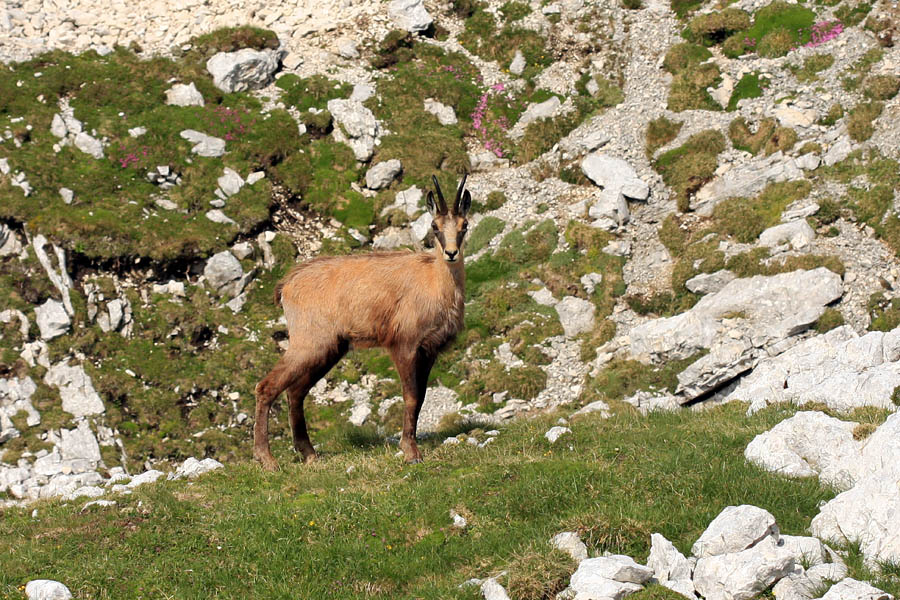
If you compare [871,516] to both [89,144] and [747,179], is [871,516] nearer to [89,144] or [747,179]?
[747,179]

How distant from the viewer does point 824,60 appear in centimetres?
3322

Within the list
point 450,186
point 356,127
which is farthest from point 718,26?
point 356,127

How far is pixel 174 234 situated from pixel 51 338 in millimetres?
6064

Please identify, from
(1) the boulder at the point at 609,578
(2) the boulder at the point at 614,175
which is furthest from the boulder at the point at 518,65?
(1) the boulder at the point at 609,578

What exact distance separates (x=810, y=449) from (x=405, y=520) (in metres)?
5.86

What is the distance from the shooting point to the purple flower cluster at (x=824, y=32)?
113 feet

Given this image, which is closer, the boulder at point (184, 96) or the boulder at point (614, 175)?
the boulder at point (614, 175)

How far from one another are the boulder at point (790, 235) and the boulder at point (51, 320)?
78.7ft

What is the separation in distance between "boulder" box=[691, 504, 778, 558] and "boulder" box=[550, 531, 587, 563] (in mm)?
1229

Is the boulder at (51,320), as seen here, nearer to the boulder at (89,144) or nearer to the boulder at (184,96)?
the boulder at (89,144)

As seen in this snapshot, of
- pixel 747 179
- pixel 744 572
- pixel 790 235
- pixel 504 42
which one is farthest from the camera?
pixel 504 42

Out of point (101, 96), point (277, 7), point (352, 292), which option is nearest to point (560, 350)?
point (352, 292)

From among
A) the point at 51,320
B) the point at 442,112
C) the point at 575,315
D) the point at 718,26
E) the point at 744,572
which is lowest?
the point at 575,315

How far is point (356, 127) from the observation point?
36.6 metres
